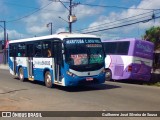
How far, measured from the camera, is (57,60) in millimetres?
18500

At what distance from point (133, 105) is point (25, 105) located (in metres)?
3.95

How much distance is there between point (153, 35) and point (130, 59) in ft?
38.5

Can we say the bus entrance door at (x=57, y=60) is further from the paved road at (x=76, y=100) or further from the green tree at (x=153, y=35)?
the green tree at (x=153, y=35)

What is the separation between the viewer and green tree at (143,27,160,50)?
33.3 metres

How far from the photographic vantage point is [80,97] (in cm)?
1578

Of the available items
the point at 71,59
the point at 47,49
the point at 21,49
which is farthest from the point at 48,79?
the point at 21,49

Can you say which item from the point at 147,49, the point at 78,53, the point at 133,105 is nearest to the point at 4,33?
the point at 147,49

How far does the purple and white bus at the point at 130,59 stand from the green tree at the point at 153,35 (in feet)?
28.4

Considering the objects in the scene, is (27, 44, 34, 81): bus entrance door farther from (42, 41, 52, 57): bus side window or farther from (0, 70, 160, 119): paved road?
(0, 70, 160, 119): paved road

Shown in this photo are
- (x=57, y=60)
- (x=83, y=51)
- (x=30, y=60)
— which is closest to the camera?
(x=83, y=51)

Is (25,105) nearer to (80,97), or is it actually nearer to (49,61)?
(80,97)

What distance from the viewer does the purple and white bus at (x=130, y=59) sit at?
2327 centimetres

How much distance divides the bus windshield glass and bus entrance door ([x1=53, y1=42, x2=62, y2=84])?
0.59m

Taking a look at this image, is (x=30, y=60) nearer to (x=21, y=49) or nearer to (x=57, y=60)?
(x=21, y=49)
